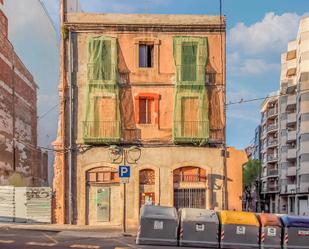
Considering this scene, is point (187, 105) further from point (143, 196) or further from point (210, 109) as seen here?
point (143, 196)

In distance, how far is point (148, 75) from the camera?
30984 millimetres

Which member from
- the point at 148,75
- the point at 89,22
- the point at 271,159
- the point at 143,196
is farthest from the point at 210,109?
the point at 271,159

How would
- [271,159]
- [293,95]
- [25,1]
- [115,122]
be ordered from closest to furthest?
[115,122] → [25,1] → [293,95] → [271,159]

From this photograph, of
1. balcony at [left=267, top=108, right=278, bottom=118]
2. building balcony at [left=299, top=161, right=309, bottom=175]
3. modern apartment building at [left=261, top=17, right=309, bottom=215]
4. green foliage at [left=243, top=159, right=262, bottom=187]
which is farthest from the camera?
green foliage at [left=243, top=159, right=262, bottom=187]

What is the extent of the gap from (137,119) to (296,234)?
46.4ft

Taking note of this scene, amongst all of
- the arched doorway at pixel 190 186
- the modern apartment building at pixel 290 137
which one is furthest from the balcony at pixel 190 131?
the modern apartment building at pixel 290 137

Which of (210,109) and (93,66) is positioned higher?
(93,66)

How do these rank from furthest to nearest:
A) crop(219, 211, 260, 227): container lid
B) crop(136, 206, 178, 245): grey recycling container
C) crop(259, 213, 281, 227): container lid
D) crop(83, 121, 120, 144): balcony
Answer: crop(83, 121, 120, 144): balcony
crop(259, 213, 281, 227): container lid
crop(219, 211, 260, 227): container lid
crop(136, 206, 178, 245): grey recycling container

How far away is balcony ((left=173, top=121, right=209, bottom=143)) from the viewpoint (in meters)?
30.7

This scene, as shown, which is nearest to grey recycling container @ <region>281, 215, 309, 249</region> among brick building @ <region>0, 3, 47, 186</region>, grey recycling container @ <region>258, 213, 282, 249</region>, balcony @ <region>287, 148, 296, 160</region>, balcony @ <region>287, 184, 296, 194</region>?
grey recycling container @ <region>258, 213, 282, 249</region>

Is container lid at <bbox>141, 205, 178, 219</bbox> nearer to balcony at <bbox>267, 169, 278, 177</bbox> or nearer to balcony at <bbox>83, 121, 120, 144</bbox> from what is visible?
balcony at <bbox>83, 121, 120, 144</bbox>

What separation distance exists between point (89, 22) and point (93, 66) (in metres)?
2.47

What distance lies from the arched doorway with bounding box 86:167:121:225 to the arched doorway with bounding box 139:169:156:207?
127 centimetres

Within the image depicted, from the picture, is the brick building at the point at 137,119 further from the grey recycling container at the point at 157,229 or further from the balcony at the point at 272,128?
the balcony at the point at 272,128
